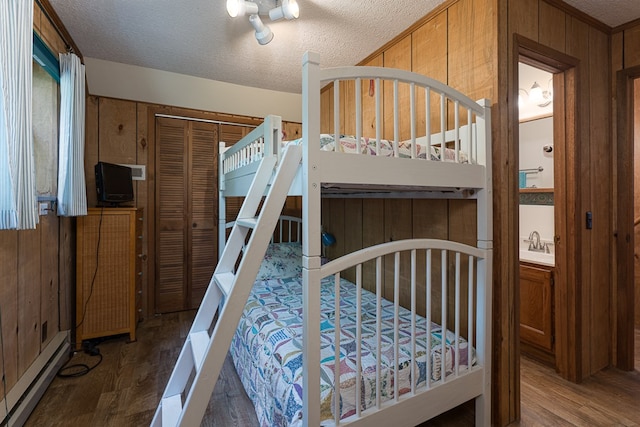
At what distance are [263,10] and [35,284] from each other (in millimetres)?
2155

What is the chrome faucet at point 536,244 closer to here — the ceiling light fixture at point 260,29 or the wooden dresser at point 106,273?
the ceiling light fixture at point 260,29

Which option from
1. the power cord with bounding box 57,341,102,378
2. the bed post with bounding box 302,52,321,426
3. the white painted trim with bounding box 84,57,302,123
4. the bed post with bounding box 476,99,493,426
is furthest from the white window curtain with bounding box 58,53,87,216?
the bed post with bounding box 476,99,493,426

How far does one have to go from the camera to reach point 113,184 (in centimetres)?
248

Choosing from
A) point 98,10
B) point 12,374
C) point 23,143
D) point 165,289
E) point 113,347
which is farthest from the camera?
point 165,289

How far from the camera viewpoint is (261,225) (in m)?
1.10

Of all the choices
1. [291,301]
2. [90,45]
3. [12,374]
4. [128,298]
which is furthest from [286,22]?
[12,374]

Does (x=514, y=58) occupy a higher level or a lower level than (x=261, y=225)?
higher

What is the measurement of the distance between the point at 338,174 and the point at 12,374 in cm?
190

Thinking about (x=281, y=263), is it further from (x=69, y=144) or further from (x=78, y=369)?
(x=69, y=144)

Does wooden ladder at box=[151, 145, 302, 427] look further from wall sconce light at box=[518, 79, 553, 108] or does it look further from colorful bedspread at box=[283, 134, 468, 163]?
wall sconce light at box=[518, 79, 553, 108]

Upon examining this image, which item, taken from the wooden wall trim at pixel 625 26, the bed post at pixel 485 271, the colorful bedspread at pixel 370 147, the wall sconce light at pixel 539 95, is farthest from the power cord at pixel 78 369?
the wooden wall trim at pixel 625 26

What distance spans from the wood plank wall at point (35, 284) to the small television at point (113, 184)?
32 centimetres

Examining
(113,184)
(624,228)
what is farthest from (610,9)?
(113,184)

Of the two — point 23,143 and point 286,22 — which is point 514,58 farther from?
point 23,143
